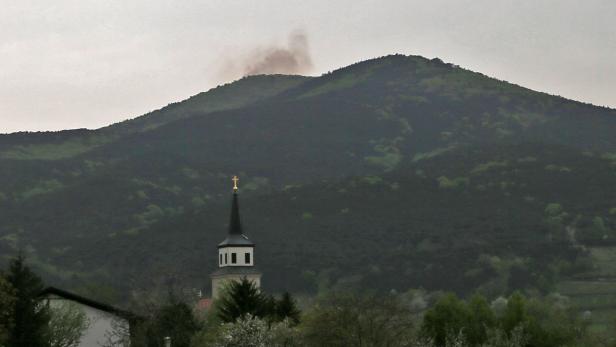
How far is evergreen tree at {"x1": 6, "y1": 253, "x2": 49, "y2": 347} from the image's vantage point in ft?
207

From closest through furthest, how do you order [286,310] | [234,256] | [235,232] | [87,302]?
[286,310]
[87,302]
[234,256]
[235,232]

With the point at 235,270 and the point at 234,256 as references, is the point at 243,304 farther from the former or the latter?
the point at 234,256

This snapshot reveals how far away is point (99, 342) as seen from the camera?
263ft

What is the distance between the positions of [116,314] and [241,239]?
185 feet

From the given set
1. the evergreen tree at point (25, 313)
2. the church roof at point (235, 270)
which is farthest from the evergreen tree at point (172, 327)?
the church roof at point (235, 270)

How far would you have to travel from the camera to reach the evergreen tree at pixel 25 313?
2486 inches

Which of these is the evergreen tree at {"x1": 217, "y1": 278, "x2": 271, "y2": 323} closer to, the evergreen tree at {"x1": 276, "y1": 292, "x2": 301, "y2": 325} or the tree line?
the tree line

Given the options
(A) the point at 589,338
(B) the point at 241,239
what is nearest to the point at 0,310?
(A) the point at 589,338

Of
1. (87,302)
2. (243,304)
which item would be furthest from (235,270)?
(243,304)

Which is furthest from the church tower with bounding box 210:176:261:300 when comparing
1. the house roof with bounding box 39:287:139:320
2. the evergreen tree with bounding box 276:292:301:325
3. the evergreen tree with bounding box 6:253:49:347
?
the evergreen tree with bounding box 6:253:49:347

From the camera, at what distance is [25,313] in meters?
63.5

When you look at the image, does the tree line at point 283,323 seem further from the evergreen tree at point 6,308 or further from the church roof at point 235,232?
the church roof at point 235,232

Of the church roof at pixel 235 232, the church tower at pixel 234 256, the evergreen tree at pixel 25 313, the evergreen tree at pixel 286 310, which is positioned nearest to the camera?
the evergreen tree at pixel 25 313

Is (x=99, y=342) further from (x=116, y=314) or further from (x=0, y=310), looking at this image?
(x=0, y=310)
